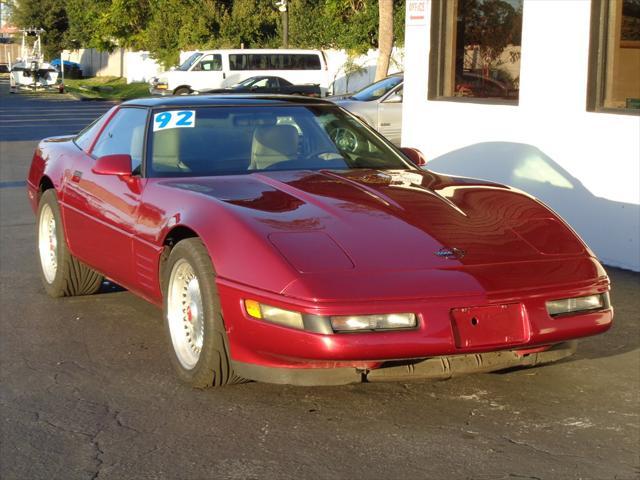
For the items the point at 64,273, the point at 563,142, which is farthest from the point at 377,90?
the point at 64,273

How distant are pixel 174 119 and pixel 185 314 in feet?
4.42

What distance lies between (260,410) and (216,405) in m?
0.22

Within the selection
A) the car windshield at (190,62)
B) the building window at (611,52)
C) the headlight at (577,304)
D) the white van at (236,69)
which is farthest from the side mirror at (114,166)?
the car windshield at (190,62)

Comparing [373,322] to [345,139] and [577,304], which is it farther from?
[345,139]

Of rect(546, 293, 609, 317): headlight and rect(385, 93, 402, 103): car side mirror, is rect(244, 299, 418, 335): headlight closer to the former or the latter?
rect(546, 293, 609, 317): headlight

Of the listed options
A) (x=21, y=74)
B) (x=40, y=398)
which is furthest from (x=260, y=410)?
(x=21, y=74)

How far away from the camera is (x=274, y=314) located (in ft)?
15.2

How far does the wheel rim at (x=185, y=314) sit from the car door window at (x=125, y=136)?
0.99 m

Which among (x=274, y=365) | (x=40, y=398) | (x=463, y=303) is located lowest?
(x=40, y=398)

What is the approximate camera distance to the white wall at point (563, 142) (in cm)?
891

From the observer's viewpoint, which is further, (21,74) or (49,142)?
(21,74)

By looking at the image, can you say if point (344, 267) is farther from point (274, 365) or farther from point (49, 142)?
point (49, 142)

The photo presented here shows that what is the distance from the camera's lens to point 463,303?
183 inches

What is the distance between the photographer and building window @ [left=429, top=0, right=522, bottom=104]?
10664 mm
